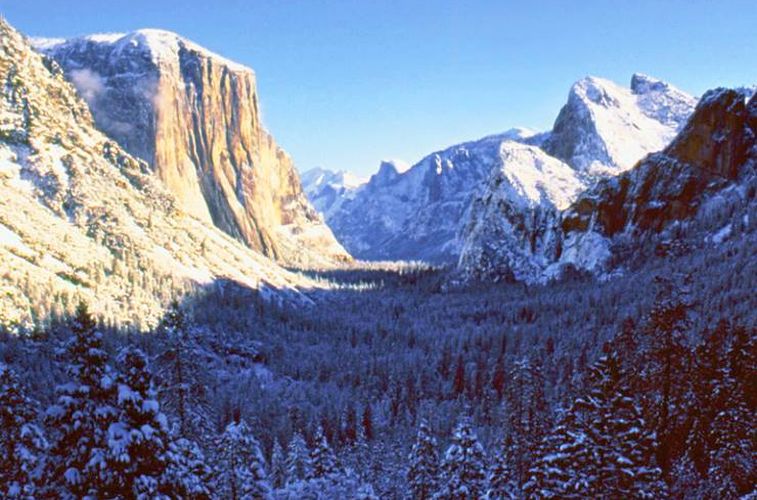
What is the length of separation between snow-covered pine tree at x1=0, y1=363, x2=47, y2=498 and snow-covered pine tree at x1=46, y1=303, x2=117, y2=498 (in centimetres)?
394

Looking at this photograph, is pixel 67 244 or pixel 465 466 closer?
pixel 465 466

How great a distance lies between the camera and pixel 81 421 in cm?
1623

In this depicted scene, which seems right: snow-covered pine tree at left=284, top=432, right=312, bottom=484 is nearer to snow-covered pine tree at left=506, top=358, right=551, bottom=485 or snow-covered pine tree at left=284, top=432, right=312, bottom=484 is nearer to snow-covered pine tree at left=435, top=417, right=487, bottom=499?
snow-covered pine tree at left=435, top=417, right=487, bottom=499

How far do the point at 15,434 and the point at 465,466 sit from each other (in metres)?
20.9

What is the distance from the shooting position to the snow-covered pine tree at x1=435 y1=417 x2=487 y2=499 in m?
29.1

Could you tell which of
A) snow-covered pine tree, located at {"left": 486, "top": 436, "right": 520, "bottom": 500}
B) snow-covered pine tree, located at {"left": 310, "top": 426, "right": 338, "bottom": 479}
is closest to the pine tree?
snow-covered pine tree, located at {"left": 486, "top": 436, "right": 520, "bottom": 500}

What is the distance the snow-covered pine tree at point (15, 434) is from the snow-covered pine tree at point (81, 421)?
3936 mm

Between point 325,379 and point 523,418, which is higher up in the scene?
point 523,418

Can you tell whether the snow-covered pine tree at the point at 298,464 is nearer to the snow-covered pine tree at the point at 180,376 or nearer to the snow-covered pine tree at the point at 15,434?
the snow-covered pine tree at the point at 180,376

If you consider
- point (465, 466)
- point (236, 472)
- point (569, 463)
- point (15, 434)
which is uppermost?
point (15, 434)

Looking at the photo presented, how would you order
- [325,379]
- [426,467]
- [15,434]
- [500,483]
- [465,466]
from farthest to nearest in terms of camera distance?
1. [325,379]
2. [426,467]
3. [500,483]
4. [465,466]
5. [15,434]

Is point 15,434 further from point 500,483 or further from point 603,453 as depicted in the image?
point 500,483

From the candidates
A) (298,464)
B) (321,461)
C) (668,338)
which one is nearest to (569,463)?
(668,338)

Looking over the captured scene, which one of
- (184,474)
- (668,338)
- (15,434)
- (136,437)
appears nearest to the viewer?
(136,437)
